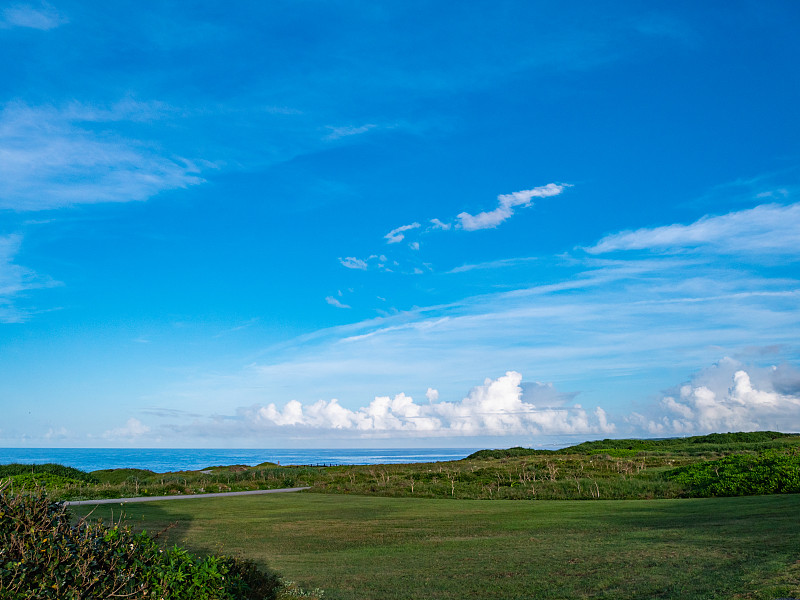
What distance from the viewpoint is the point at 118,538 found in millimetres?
7367

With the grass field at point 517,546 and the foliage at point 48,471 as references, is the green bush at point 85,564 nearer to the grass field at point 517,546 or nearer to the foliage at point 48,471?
the grass field at point 517,546

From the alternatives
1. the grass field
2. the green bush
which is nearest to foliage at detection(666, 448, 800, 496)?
the grass field

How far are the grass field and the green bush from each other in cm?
458

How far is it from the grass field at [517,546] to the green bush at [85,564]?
15.0 feet

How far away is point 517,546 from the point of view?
661 inches

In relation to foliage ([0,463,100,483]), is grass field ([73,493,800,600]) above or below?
below

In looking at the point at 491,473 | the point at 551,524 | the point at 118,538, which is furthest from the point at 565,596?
the point at 491,473

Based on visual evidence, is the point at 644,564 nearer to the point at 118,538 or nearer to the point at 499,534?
the point at 499,534

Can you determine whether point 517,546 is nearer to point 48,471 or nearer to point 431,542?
point 431,542

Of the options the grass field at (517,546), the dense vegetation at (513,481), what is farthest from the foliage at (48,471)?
the grass field at (517,546)

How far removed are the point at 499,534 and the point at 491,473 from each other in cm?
3087

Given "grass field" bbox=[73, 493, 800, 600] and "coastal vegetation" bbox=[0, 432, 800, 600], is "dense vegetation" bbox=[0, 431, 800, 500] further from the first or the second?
"grass field" bbox=[73, 493, 800, 600]

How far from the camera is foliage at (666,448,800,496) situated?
33.6 m

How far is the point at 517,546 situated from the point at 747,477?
83.8ft
